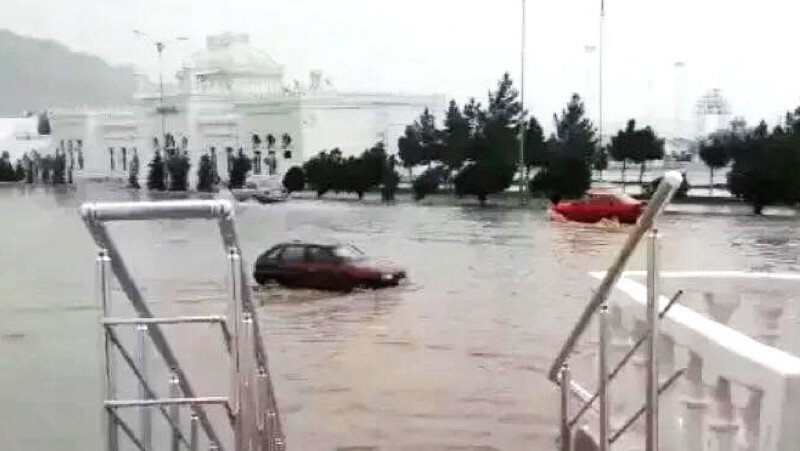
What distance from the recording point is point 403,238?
135 inches

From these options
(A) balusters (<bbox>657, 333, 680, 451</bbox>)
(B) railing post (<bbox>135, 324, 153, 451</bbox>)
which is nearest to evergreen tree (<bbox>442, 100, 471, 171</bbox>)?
(A) balusters (<bbox>657, 333, 680, 451</bbox>)

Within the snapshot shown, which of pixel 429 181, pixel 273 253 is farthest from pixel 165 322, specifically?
pixel 429 181

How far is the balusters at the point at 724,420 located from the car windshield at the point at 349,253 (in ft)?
6.15

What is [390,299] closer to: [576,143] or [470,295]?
[470,295]

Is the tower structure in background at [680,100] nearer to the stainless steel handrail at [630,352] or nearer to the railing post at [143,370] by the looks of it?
the stainless steel handrail at [630,352]

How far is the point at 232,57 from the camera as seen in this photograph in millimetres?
3449

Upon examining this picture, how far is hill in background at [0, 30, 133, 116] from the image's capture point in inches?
133

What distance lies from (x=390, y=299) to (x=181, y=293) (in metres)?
0.58

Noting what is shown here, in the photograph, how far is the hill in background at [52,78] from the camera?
339 centimetres

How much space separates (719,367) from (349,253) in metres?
1.93

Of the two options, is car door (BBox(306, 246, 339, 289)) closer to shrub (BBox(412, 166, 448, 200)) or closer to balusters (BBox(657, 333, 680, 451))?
shrub (BBox(412, 166, 448, 200))

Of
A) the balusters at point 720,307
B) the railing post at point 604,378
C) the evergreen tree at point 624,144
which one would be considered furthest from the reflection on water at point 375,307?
the railing post at point 604,378

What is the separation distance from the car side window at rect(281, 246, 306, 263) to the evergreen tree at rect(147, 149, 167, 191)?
0.38 metres

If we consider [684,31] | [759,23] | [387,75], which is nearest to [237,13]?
[387,75]
